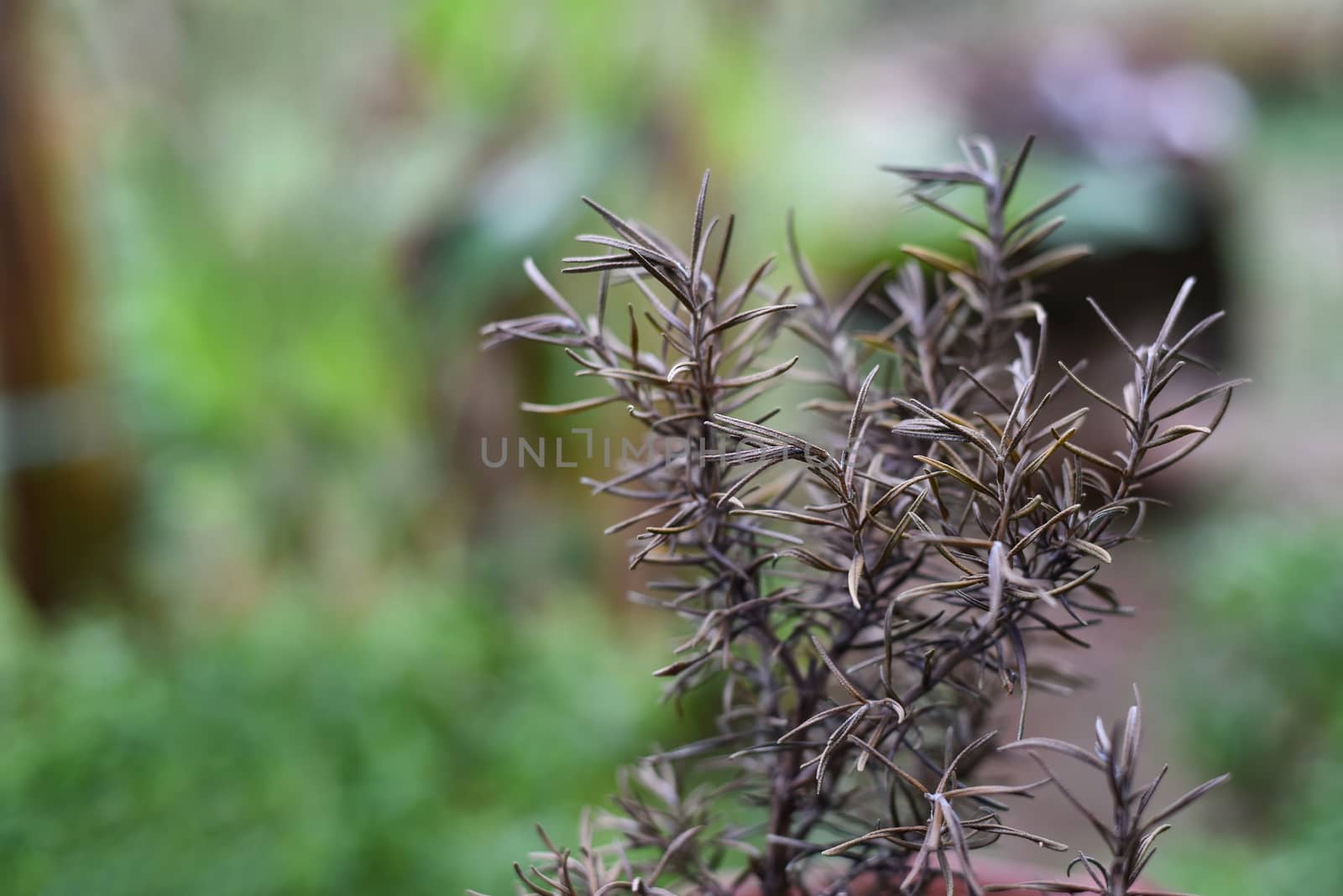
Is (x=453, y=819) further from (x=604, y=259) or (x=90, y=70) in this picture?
(x=90, y=70)

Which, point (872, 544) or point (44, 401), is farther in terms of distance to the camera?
point (44, 401)

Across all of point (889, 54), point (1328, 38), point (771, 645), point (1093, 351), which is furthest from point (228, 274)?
point (1328, 38)

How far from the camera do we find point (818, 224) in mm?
2744

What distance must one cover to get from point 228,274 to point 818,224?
1361 millimetres

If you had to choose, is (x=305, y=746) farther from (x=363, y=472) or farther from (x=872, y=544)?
(x=872, y=544)

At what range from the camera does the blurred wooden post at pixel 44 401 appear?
198 centimetres

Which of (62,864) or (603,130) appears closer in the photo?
(62,864)

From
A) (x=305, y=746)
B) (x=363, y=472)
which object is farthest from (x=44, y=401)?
(x=305, y=746)

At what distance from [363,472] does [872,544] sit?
75.2 inches

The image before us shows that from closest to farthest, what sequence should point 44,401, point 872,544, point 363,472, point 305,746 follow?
1. point 872,544
2. point 305,746
3. point 44,401
4. point 363,472

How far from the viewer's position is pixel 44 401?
6.71ft

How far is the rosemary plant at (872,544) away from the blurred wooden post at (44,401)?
1.79 meters

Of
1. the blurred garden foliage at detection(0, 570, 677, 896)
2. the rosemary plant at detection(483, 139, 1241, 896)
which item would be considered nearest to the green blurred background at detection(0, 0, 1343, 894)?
the blurred garden foliage at detection(0, 570, 677, 896)

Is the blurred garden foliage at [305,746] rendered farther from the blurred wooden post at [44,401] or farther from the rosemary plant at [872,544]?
the rosemary plant at [872,544]
